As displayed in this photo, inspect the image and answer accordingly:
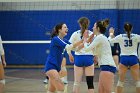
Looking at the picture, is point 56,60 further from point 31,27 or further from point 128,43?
point 31,27

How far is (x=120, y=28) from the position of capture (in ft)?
60.4

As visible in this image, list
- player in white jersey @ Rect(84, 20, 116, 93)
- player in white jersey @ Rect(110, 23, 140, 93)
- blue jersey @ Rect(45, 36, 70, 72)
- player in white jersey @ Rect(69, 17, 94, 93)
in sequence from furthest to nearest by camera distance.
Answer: player in white jersey @ Rect(110, 23, 140, 93), player in white jersey @ Rect(69, 17, 94, 93), blue jersey @ Rect(45, 36, 70, 72), player in white jersey @ Rect(84, 20, 116, 93)

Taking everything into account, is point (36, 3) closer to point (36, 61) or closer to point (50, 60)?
point (36, 61)

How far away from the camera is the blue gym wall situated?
727 inches

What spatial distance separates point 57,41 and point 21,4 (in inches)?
476

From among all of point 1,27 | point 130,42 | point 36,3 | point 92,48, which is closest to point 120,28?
point 36,3

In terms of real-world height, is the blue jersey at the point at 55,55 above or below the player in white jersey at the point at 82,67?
above

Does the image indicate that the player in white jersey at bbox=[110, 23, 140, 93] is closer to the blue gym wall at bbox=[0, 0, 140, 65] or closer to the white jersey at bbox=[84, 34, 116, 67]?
the white jersey at bbox=[84, 34, 116, 67]

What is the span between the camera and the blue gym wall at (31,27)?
→ 727 inches

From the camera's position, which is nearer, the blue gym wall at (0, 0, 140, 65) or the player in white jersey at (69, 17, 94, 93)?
the player in white jersey at (69, 17, 94, 93)

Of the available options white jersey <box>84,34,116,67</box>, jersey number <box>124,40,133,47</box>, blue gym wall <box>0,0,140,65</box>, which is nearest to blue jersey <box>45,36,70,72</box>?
white jersey <box>84,34,116,67</box>

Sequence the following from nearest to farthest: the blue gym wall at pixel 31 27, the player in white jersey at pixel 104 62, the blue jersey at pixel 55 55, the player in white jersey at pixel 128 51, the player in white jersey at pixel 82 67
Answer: the player in white jersey at pixel 104 62 < the blue jersey at pixel 55 55 < the player in white jersey at pixel 82 67 < the player in white jersey at pixel 128 51 < the blue gym wall at pixel 31 27

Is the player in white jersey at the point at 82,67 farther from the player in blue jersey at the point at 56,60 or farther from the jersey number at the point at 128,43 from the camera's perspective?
the player in blue jersey at the point at 56,60

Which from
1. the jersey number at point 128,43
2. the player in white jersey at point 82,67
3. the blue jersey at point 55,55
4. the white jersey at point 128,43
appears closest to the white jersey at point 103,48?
the blue jersey at point 55,55
